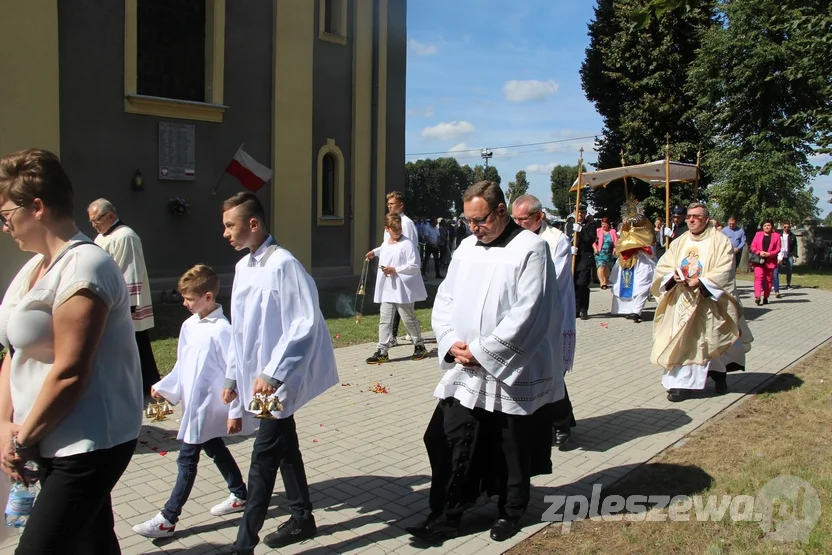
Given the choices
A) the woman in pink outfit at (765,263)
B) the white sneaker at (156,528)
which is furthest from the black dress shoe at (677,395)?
the woman in pink outfit at (765,263)

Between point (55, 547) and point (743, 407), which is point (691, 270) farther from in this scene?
point (55, 547)

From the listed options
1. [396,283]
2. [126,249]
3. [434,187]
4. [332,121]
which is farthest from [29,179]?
[434,187]

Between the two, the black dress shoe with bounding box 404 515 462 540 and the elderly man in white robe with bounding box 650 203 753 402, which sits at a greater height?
the elderly man in white robe with bounding box 650 203 753 402

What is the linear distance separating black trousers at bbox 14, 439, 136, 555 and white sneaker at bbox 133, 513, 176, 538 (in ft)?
4.56

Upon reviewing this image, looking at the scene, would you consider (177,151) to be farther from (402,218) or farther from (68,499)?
(68,499)

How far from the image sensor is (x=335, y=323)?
480 inches

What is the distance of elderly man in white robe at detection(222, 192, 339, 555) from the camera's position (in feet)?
11.8

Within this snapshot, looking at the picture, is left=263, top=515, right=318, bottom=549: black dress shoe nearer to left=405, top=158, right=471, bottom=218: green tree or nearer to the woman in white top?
the woman in white top

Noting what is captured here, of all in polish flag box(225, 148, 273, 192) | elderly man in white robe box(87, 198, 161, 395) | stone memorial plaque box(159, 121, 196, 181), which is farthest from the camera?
polish flag box(225, 148, 273, 192)

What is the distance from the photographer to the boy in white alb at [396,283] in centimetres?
900

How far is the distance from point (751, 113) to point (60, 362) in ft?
100

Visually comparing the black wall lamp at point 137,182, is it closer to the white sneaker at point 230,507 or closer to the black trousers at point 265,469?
the white sneaker at point 230,507

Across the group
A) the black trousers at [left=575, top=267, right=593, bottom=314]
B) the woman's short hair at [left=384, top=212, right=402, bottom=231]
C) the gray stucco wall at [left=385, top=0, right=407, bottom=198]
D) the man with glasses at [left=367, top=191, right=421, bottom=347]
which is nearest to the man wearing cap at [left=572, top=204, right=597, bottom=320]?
the black trousers at [left=575, top=267, right=593, bottom=314]

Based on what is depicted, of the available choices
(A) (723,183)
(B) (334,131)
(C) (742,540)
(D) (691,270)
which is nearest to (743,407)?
(D) (691,270)
